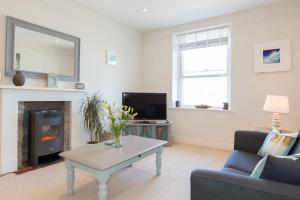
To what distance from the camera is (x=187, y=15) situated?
13.0ft

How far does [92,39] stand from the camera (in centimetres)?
379

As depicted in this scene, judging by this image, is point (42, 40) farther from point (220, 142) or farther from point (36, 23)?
point (220, 142)

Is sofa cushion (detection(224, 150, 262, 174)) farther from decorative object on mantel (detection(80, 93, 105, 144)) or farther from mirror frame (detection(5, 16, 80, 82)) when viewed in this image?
mirror frame (detection(5, 16, 80, 82))

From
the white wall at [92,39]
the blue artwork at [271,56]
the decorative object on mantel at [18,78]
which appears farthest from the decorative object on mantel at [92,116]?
the blue artwork at [271,56]

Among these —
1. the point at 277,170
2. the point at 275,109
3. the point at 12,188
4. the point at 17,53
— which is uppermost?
the point at 17,53

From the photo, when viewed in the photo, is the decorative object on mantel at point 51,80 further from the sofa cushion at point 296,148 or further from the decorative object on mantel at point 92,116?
the sofa cushion at point 296,148

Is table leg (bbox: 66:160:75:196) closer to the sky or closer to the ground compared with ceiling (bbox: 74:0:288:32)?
closer to the ground

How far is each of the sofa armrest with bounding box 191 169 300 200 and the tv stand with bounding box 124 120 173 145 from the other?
2.87 m

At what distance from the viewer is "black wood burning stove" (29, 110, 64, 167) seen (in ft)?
9.21

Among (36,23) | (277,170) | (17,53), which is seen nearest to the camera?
(277,170)

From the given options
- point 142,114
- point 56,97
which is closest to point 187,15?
point 142,114

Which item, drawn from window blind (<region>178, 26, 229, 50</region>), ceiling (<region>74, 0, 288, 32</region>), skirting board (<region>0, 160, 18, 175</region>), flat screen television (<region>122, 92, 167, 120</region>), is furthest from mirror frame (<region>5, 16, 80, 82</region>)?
window blind (<region>178, 26, 229, 50</region>)

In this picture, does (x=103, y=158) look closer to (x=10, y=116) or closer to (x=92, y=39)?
Result: (x=10, y=116)

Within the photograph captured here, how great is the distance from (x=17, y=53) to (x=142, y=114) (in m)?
2.49
